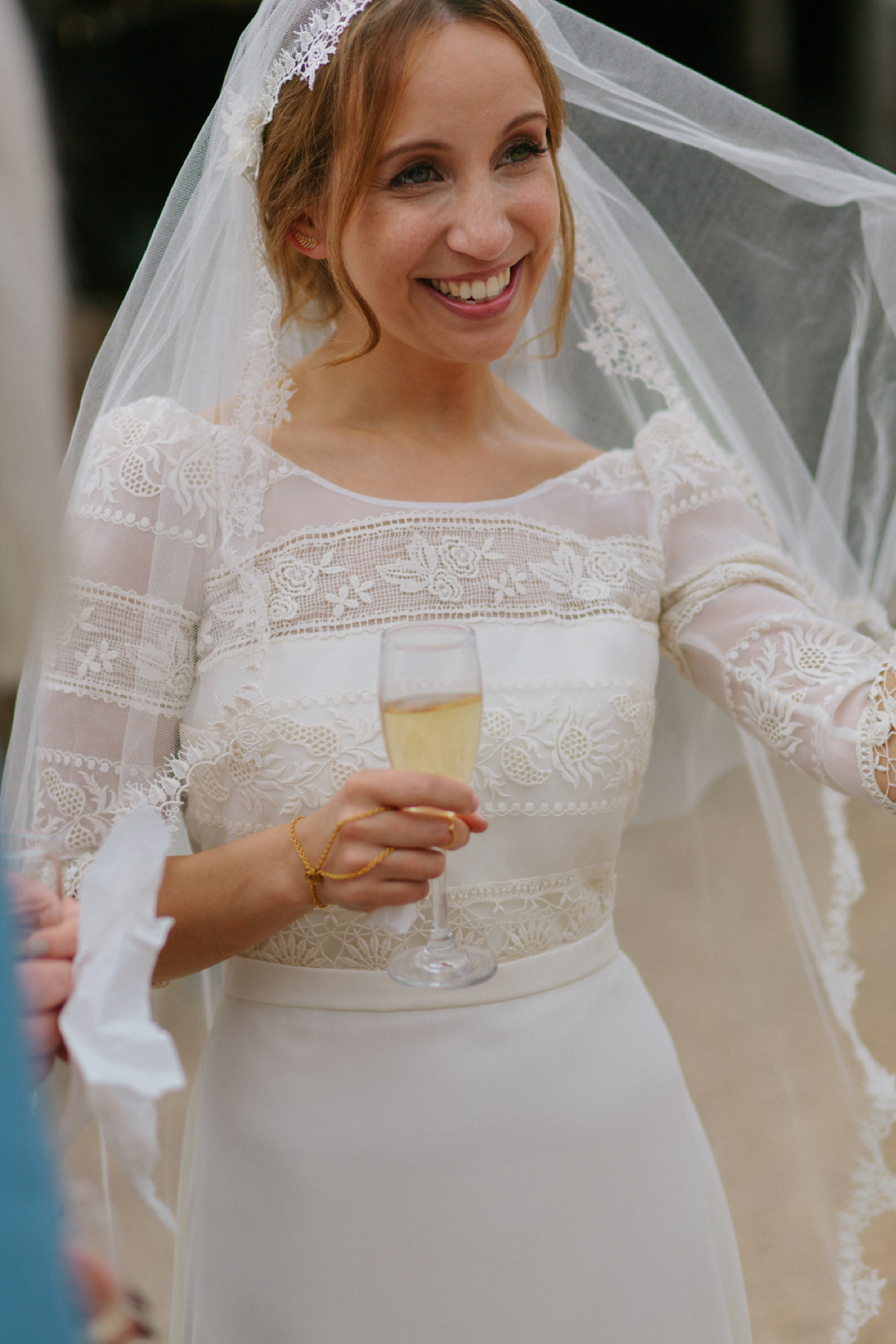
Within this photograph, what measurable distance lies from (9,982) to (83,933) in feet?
1.27

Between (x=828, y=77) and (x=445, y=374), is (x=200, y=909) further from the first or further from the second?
(x=828, y=77)

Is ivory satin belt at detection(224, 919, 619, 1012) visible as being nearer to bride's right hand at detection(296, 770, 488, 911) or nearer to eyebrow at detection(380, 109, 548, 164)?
bride's right hand at detection(296, 770, 488, 911)

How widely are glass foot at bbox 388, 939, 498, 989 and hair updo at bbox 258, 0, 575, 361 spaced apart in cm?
83

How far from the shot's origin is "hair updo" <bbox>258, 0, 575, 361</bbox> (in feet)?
5.62

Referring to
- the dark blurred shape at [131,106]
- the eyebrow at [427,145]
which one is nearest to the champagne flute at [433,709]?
the eyebrow at [427,145]

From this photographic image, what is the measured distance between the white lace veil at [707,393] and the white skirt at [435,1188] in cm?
42

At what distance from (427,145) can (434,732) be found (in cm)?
78

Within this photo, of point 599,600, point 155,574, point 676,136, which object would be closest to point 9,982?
point 155,574

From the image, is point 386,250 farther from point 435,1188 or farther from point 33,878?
point 435,1188

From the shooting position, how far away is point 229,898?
160cm

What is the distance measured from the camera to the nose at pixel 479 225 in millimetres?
1693

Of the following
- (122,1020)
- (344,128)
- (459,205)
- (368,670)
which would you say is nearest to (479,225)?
(459,205)

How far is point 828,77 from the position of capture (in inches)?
417

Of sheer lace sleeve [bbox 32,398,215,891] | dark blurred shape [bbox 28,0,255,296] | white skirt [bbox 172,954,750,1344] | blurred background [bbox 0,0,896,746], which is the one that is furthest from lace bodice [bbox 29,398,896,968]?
dark blurred shape [bbox 28,0,255,296]
